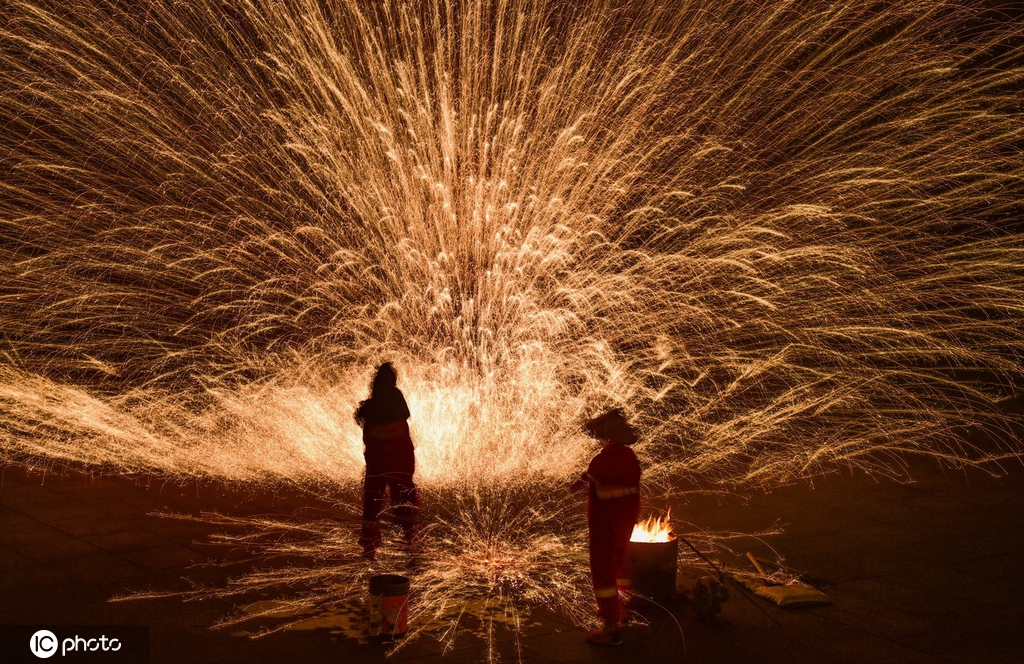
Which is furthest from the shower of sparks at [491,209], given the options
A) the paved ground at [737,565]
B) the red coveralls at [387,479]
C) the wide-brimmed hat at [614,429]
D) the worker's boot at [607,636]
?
the wide-brimmed hat at [614,429]

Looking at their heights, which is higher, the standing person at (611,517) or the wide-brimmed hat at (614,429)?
the wide-brimmed hat at (614,429)

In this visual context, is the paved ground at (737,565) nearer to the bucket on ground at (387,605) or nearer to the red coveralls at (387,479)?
the bucket on ground at (387,605)

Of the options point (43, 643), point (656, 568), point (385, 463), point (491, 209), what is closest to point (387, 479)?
point (385, 463)

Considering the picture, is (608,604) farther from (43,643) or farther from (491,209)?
(491,209)

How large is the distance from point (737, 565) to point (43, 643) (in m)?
5.09

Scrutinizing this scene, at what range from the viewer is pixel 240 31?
13.3 meters

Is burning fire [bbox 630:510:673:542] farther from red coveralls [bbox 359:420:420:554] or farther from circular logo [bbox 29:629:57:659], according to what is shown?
circular logo [bbox 29:629:57:659]

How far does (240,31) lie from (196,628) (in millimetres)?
8751

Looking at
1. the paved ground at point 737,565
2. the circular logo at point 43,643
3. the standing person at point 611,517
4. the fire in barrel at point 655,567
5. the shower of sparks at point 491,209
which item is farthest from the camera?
the shower of sparks at point 491,209

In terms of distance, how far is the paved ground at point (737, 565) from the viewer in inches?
260

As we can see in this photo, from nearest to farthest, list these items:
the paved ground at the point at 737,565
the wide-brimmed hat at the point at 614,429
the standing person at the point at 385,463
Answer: the paved ground at the point at 737,565 → the wide-brimmed hat at the point at 614,429 → the standing person at the point at 385,463

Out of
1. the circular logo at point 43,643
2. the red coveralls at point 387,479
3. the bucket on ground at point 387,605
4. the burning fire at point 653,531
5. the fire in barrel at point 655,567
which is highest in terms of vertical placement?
the red coveralls at point 387,479

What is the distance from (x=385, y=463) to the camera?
8.23 meters

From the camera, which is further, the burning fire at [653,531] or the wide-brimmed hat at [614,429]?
the burning fire at [653,531]
